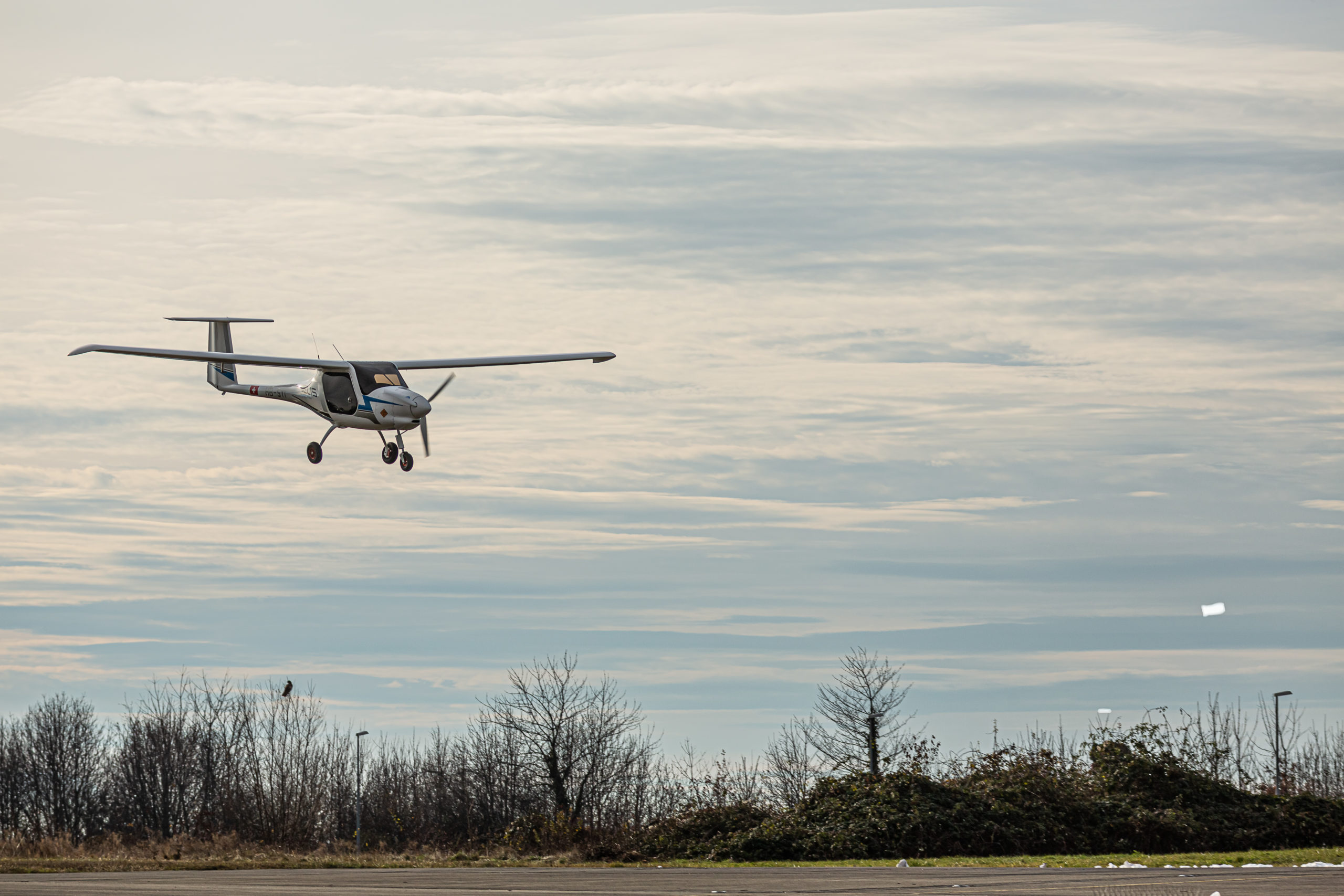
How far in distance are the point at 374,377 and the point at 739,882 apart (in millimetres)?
17989

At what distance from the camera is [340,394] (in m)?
36.8

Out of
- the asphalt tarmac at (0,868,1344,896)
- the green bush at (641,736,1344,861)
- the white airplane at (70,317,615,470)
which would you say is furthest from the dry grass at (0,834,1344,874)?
the white airplane at (70,317,615,470)

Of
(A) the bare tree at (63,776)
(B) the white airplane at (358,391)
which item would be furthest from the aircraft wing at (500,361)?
(A) the bare tree at (63,776)

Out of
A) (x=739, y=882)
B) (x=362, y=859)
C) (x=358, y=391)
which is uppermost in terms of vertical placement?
(x=358, y=391)

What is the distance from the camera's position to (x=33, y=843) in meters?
51.4

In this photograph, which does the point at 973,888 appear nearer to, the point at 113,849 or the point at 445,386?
the point at 445,386

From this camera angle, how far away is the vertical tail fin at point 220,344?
45.3 m

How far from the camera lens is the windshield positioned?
1426 inches

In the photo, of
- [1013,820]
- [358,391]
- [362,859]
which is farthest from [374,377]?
[1013,820]

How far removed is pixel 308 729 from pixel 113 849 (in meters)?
33.6

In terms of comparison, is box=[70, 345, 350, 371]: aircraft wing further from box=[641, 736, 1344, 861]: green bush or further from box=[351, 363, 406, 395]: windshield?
box=[641, 736, 1344, 861]: green bush

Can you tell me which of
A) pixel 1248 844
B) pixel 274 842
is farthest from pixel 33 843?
pixel 1248 844

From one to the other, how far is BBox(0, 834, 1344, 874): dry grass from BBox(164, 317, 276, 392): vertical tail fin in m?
15.0

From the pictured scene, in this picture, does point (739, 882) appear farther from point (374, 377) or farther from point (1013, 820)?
point (374, 377)
